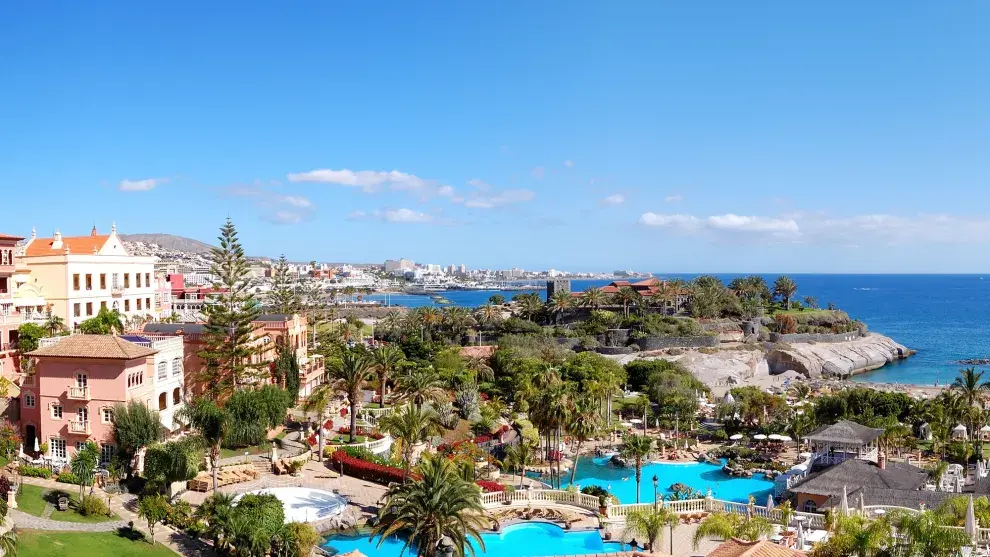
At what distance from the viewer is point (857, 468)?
2497 centimetres

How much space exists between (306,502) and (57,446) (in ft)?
31.2

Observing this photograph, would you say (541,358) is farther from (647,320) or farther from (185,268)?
(185,268)

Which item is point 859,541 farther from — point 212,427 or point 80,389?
point 80,389

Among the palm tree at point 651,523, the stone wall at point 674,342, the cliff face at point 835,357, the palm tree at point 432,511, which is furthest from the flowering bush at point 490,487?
the cliff face at point 835,357

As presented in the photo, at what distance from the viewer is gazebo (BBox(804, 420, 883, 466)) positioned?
27016mm

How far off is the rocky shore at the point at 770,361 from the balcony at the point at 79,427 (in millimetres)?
43027

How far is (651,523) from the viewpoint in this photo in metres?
19.5

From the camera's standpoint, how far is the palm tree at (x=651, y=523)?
1955 centimetres

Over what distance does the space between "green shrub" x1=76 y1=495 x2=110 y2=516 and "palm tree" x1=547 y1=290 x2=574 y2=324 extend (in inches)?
2320

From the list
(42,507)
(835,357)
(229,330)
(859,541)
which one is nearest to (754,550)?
(859,541)

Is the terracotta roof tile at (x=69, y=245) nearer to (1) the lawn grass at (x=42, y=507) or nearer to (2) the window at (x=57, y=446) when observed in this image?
(2) the window at (x=57, y=446)

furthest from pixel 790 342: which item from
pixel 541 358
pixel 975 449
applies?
pixel 975 449

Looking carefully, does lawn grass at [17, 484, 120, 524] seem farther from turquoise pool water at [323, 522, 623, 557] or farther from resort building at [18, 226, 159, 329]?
resort building at [18, 226, 159, 329]

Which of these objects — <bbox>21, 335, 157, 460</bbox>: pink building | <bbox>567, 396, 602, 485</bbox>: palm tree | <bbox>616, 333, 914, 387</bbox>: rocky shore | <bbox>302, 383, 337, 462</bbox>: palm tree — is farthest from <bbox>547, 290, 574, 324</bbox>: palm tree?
<bbox>21, 335, 157, 460</bbox>: pink building
